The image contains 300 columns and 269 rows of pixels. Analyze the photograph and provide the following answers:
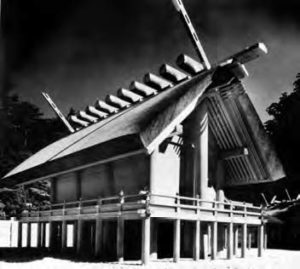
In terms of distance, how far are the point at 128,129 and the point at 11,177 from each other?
12.6 meters

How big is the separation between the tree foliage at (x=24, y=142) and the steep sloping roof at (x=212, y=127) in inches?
900

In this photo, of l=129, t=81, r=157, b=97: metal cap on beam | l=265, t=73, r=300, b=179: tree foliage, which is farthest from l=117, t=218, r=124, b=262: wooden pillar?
l=265, t=73, r=300, b=179: tree foliage

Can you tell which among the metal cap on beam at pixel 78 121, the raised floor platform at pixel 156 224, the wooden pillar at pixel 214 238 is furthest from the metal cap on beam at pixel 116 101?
the wooden pillar at pixel 214 238

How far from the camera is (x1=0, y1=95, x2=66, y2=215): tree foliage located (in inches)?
1658

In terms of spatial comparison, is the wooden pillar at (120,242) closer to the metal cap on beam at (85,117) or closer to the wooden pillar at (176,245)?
the wooden pillar at (176,245)

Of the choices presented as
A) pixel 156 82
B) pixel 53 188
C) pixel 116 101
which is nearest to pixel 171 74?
pixel 156 82

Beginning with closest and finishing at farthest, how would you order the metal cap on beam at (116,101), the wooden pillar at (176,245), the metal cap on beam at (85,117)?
1. the wooden pillar at (176,245)
2. the metal cap on beam at (116,101)
3. the metal cap on beam at (85,117)

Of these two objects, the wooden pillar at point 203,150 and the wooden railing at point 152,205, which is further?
the wooden pillar at point 203,150

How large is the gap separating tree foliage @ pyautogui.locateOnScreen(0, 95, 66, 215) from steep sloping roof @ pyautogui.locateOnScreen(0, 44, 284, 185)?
2286cm

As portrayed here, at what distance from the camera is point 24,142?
50.5 metres

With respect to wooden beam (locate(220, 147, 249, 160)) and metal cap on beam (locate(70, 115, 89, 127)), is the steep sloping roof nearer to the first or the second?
wooden beam (locate(220, 147, 249, 160))

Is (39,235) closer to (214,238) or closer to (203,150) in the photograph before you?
(214,238)

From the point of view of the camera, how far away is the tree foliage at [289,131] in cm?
3622

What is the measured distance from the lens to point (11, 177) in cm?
2498
